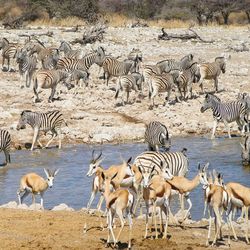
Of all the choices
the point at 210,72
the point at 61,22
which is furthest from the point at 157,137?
the point at 61,22

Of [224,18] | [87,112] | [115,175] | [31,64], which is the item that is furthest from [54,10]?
[115,175]

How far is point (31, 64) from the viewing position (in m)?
25.1

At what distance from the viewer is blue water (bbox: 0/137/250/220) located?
1473 cm

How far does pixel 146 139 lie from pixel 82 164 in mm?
1561

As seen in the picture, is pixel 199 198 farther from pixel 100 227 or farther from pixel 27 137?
pixel 27 137

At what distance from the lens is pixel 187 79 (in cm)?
2381

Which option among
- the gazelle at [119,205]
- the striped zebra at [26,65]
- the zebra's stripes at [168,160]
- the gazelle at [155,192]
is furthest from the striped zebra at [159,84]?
the gazelle at [119,205]

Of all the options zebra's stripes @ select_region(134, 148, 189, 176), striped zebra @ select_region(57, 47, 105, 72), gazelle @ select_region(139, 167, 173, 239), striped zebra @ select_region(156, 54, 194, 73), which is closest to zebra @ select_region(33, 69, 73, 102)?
striped zebra @ select_region(57, 47, 105, 72)

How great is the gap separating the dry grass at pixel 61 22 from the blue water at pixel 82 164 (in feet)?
66.4

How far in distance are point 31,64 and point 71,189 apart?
404 inches

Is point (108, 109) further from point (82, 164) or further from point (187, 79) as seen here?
point (82, 164)

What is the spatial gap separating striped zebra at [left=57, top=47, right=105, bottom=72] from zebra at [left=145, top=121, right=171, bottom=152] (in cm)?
751

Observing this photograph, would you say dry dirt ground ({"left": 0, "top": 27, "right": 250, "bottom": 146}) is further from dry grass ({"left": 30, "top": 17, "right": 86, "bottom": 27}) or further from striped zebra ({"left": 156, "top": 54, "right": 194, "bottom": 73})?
dry grass ({"left": 30, "top": 17, "right": 86, "bottom": 27})

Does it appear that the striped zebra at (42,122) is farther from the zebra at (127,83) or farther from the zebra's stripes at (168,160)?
the zebra's stripes at (168,160)
